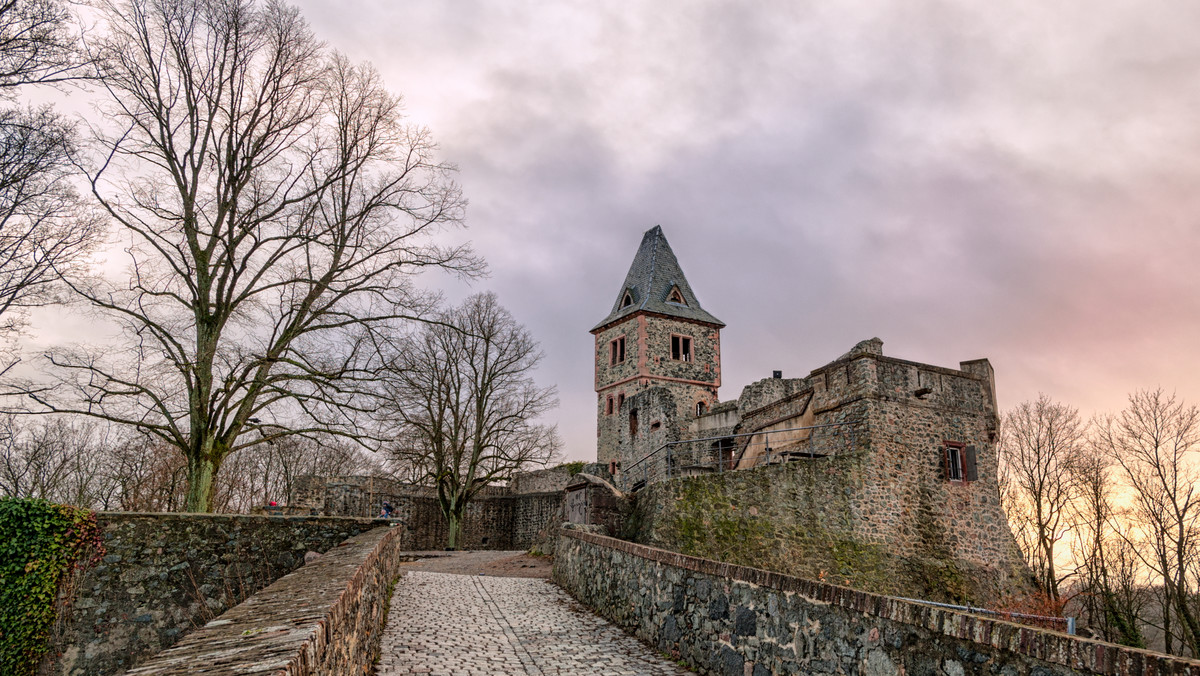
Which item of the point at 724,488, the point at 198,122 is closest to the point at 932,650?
the point at 724,488

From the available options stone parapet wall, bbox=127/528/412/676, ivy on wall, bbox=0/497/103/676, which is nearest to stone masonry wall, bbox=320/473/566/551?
ivy on wall, bbox=0/497/103/676

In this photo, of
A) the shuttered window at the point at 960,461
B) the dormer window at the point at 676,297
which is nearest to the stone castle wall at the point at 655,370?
the dormer window at the point at 676,297

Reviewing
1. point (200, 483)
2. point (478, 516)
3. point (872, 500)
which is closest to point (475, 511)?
point (478, 516)

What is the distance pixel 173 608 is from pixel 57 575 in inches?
58.5

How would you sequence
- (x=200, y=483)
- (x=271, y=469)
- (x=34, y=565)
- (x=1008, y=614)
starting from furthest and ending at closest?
1. (x=271, y=469)
2. (x=200, y=483)
3. (x=34, y=565)
4. (x=1008, y=614)

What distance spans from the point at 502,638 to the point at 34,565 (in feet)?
21.0

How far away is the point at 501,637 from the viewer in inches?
324

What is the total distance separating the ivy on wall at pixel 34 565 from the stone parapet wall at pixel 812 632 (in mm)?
7356

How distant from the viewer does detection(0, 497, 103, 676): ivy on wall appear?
8.88m

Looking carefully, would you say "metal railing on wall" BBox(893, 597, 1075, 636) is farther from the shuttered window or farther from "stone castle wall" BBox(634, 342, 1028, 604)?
the shuttered window

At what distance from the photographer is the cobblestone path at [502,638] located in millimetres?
6750

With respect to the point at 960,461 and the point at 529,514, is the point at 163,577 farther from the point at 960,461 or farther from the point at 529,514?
the point at 529,514

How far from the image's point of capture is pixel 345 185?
53.3 ft

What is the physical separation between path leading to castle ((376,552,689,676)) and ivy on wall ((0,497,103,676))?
430 cm
